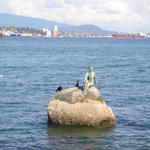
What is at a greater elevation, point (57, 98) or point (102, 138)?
point (57, 98)

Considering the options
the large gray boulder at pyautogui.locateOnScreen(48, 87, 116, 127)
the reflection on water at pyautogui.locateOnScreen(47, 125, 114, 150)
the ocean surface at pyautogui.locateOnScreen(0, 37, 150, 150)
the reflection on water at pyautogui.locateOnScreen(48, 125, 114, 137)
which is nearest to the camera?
the reflection on water at pyautogui.locateOnScreen(47, 125, 114, 150)

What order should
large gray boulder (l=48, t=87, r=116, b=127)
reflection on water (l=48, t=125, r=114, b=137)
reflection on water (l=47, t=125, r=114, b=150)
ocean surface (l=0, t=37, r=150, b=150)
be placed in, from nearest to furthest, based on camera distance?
reflection on water (l=47, t=125, r=114, b=150) < ocean surface (l=0, t=37, r=150, b=150) < reflection on water (l=48, t=125, r=114, b=137) < large gray boulder (l=48, t=87, r=116, b=127)

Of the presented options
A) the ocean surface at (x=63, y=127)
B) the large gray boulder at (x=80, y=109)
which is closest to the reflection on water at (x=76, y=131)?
the ocean surface at (x=63, y=127)

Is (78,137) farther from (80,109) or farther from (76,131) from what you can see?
(80,109)

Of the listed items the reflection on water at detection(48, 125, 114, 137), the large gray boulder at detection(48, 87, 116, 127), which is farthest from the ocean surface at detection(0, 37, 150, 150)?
the large gray boulder at detection(48, 87, 116, 127)

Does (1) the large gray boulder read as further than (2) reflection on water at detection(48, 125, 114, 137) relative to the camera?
Yes

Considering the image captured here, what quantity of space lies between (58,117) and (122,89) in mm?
18985

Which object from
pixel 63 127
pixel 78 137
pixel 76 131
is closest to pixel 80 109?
pixel 76 131

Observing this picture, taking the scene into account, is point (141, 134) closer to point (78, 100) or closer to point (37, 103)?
point (78, 100)

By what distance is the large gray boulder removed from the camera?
29266 millimetres

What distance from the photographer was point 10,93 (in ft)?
148

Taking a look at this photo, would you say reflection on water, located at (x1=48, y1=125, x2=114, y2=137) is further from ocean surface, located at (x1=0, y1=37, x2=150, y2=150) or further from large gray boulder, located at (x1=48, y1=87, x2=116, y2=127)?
large gray boulder, located at (x1=48, y1=87, x2=116, y2=127)

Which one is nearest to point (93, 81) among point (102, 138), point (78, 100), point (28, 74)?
point (78, 100)

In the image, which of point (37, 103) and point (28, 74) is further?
point (28, 74)
